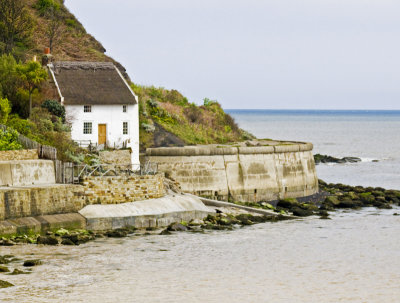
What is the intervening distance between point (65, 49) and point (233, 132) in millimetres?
19445

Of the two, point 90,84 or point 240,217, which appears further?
point 90,84

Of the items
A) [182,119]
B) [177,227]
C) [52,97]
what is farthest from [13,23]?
[177,227]

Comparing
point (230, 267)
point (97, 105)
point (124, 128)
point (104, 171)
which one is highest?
point (97, 105)

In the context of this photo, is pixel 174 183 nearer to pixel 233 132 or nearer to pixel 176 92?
pixel 233 132

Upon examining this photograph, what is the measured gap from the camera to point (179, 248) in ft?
118

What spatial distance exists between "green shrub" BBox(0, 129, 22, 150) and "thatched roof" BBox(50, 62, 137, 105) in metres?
9.32

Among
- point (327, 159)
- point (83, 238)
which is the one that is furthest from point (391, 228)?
point (327, 159)

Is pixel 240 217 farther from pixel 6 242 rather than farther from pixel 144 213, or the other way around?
pixel 6 242

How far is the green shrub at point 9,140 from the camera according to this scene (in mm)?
40459

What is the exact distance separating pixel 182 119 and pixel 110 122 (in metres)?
13.2

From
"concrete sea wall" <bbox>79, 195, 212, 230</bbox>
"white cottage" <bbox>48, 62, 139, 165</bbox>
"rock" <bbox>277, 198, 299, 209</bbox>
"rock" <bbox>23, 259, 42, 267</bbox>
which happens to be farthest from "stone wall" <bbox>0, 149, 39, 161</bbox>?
"rock" <bbox>277, 198, 299, 209</bbox>

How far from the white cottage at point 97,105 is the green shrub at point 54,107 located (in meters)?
0.52

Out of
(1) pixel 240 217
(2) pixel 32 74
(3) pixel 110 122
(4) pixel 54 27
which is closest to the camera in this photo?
(1) pixel 240 217

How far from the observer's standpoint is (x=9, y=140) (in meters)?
41.5
